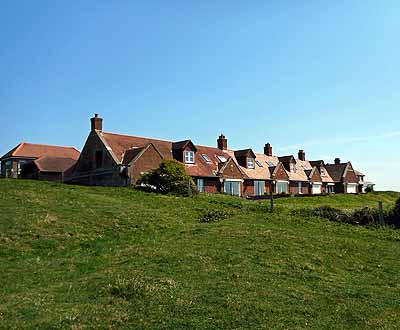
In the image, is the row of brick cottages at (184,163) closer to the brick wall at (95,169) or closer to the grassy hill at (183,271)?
the brick wall at (95,169)

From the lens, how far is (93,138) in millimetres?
50719

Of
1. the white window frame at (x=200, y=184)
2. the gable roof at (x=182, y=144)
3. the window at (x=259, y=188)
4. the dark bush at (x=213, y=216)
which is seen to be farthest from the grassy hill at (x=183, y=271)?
the window at (x=259, y=188)

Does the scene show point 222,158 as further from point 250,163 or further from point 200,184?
point 200,184

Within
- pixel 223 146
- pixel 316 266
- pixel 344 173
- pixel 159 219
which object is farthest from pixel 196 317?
pixel 344 173

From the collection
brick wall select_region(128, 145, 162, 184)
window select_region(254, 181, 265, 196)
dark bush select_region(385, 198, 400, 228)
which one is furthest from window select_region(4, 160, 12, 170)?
dark bush select_region(385, 198, 400, 228)

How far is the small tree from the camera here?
1558 inches

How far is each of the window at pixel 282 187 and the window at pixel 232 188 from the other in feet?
33.8

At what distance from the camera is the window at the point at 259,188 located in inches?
2443

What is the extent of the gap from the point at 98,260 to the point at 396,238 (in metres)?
15.6

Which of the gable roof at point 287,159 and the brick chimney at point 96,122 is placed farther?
the gable roof at point 287,159

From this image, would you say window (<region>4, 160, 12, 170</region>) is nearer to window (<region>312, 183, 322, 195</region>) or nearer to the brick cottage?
the brick cottage

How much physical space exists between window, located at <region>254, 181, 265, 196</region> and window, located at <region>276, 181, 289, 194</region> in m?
3.51

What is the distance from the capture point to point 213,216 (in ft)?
90.3

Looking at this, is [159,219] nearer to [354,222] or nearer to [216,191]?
[354,222]
